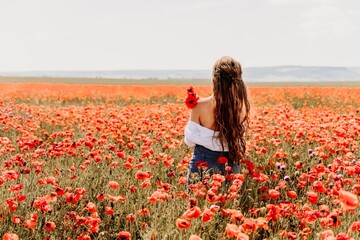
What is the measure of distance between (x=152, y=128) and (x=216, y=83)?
8.89 ft

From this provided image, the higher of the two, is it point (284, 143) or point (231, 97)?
point (231, 97)

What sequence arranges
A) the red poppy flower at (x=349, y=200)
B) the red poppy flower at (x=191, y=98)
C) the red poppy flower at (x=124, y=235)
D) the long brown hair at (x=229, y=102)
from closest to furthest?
the red poppy flower at (x=349, y=200) → the red poppy flower at (x=124, y=235) → the long brown hair at (x=229, y=102) → the red poppy flower at (x=191, y=98)

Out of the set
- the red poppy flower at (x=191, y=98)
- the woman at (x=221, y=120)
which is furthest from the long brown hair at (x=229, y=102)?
the red poppy flower at (x=191, y=98)

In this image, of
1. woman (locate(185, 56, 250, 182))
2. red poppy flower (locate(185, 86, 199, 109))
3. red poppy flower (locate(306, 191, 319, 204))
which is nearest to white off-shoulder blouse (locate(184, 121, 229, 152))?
woman (locate(185, 56, 250, 182))

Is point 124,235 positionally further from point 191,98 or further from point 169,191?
point 191,98

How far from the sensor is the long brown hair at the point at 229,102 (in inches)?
176

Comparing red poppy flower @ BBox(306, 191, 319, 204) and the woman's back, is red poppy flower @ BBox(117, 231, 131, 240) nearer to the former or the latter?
red poppy flower @ BBox(306, 191, 319, 204)

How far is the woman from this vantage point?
448 centimetres

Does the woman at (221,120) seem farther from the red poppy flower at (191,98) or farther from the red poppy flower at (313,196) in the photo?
the red poppy flower at (313,196)

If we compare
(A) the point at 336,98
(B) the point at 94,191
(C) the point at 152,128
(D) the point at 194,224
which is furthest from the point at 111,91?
(D) the point at 194,224

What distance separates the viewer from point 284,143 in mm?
6656

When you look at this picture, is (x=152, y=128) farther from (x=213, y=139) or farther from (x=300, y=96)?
(x=300, y=96)

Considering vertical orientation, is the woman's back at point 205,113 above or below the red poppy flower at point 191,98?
below

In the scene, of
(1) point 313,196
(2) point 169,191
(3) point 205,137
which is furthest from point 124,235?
(3) point 205,137
